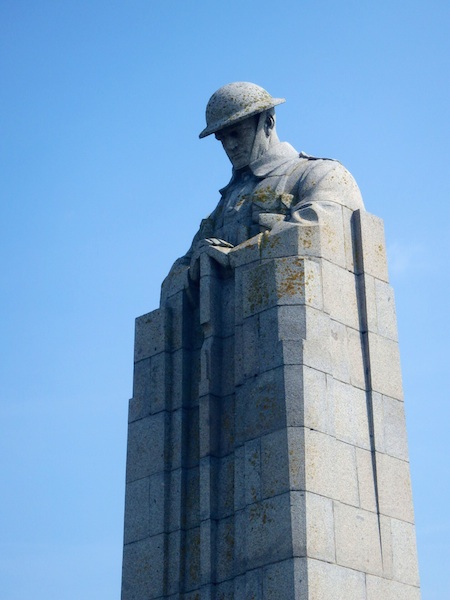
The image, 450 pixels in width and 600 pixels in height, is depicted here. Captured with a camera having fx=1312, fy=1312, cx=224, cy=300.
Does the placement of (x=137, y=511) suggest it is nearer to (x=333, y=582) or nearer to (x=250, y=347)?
(x=250, y=347)

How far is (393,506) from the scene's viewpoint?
57.0 feet

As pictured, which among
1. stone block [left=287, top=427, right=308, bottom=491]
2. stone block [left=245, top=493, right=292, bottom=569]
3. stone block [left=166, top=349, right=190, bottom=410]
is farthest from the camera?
stone block [left=166, top=349, right=190, bottom=410]

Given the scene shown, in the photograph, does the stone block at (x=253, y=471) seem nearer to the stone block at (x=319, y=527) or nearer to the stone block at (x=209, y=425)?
the stone block at (x=319, y=527)

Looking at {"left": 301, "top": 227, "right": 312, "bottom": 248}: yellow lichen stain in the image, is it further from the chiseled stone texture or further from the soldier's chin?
the soldier's chin

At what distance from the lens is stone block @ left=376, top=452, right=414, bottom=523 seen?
17.3 metres

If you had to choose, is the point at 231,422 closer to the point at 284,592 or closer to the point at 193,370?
the point at 193,370

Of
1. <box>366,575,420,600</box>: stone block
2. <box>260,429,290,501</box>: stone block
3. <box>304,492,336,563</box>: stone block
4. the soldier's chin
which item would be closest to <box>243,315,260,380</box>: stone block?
<box>260,429,290,501</box>: stone block

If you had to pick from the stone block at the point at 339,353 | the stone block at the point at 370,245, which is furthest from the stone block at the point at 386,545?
the stone block at the point at 370,245

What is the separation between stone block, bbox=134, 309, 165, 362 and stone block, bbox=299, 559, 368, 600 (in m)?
4.78

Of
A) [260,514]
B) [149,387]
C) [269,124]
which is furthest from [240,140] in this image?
[260,514]

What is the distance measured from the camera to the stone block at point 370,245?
18781 millimetres

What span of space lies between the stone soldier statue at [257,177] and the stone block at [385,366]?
2.05 metres

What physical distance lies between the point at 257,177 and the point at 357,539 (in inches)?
238

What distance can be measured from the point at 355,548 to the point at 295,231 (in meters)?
4.48
